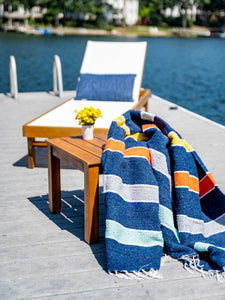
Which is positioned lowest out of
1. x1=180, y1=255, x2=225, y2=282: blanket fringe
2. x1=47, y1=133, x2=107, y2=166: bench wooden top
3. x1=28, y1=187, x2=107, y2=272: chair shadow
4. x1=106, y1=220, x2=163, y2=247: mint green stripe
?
x1=28, y1=187, x2=107, y2=272: chair shadow

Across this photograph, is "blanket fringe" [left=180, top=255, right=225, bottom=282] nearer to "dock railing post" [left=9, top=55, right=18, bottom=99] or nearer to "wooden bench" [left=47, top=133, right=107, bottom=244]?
"wooden bench" [left=47, top=133, right=107, bottom=244]

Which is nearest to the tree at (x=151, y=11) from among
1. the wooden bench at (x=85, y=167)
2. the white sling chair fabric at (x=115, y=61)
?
the white sling chair fabric at (x=115, y=61)

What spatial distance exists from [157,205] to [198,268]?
15.6 inches

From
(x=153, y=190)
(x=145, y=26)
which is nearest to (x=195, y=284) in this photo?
(x=153, y=190)

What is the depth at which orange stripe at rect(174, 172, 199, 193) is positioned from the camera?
2.66m

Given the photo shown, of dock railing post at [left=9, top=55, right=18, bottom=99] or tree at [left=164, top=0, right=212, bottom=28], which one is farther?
tree at [left=164, top=0, right=212, bottom=28]

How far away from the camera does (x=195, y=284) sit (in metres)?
2.25

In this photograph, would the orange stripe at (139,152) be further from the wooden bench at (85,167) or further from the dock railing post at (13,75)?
the dock railing post at (13,75)

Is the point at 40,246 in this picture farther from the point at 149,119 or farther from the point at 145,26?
the point at 145,26

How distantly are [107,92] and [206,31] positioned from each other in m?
64.8

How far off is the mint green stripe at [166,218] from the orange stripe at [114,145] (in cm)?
42

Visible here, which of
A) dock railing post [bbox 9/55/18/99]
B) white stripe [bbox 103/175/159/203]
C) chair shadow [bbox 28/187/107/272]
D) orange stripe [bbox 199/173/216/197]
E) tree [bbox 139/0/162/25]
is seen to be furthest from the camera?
tree [bbox 139/0/162/25]

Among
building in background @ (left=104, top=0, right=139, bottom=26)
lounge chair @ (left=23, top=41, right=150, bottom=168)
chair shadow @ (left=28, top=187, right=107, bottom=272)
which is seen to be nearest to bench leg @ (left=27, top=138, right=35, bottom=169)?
lounge chair @ (left=23, top=41, right=150, bottom=168)

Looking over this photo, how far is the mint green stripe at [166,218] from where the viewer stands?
2568 millimetres
